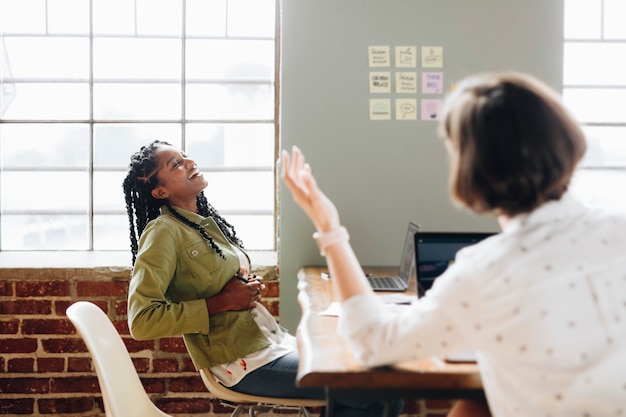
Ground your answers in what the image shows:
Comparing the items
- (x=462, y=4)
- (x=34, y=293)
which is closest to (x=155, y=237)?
(x=34, y=293)

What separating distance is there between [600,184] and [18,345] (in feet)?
9.87

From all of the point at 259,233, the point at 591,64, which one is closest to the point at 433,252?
the point at 259,233

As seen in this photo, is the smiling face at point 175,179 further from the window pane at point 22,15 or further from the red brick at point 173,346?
the window pane at point 22,15

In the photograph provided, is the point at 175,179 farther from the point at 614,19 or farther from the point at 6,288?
the point at 614,19

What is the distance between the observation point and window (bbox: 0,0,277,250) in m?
3.51

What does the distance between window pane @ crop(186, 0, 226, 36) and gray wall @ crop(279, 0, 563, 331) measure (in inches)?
18.6

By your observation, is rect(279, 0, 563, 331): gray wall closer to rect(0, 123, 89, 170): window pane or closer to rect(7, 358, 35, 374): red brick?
rect(0, 123, 89, 170): window pane

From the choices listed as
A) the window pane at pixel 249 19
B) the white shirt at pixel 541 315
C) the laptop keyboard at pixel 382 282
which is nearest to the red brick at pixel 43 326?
the laptop keyboard at pixel 382 282

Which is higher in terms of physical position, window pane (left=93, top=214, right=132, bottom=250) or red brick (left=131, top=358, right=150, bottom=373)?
window pane (left=93, top=214, right=132, bottom=250)

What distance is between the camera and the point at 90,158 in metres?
3.52

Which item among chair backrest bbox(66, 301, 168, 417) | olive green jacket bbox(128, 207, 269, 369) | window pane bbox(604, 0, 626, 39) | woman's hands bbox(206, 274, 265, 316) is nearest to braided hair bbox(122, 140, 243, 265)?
olive green jacket bbox(128, 207, 269, 369)

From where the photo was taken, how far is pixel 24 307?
3.26 meters

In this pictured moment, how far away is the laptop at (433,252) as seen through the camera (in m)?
2.23

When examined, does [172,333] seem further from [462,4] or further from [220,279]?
[462,4]
